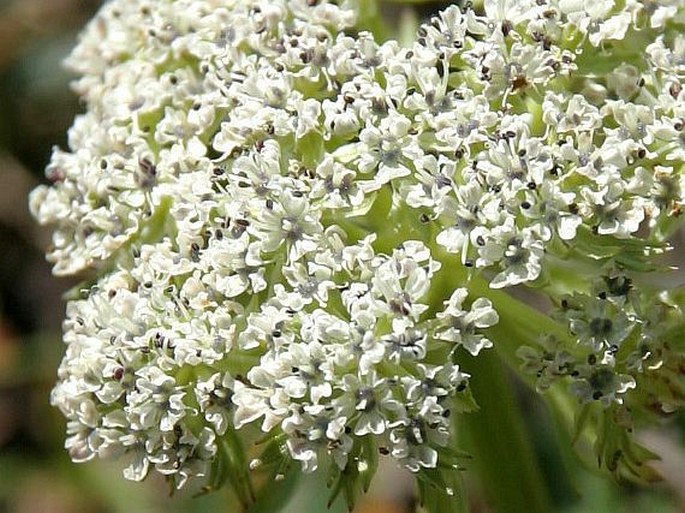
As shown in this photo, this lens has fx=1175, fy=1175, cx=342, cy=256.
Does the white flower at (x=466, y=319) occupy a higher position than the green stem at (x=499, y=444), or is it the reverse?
the white flower at (x=466, y=319)

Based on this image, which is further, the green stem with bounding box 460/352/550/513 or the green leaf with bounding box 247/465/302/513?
the green leaf with bounding box 247/465/302/513

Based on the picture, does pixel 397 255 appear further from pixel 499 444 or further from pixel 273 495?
pixel 273 495

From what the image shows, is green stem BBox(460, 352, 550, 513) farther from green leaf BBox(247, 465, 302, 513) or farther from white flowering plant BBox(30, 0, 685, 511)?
green leaf BBox(247, 465, 302, 513)

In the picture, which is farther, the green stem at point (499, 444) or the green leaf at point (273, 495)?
the green leaf at point (273, 495)

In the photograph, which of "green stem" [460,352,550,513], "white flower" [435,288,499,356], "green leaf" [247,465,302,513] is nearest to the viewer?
"white flower" [435,288,499,356]

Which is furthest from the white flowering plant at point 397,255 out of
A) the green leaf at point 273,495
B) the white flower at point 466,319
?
the green leaf at point 273,495

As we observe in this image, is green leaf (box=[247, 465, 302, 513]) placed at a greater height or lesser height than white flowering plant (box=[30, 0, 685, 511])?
lesser

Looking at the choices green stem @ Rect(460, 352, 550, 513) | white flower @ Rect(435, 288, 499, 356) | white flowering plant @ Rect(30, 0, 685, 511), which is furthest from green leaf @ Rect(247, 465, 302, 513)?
white flower @ Rect(435, 288, 499, 356)

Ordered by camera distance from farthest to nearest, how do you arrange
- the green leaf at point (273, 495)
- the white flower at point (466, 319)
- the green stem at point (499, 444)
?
the green leaf at point (273, 495)
the green stem at point (499, 444)
the white flower at point (466, 319)

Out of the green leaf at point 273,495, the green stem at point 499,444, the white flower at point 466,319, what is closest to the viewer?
the white flower at point 466,319

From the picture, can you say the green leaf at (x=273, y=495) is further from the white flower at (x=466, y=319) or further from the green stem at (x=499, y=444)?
the white flower at (x=466, y=319)
